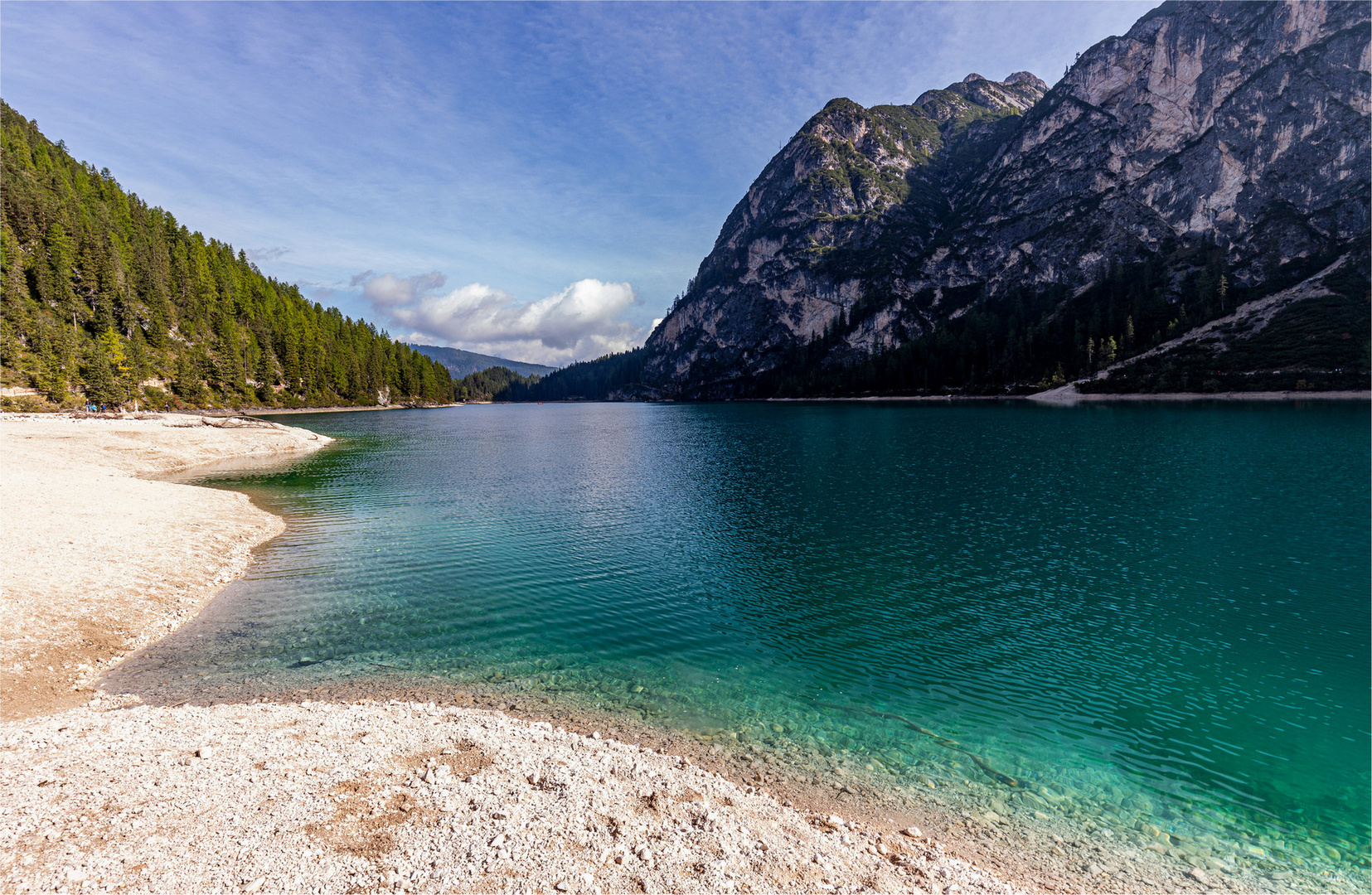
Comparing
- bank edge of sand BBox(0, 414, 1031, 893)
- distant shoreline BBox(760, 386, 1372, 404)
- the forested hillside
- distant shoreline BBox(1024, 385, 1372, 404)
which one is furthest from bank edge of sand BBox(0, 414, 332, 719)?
distant shoreline BBox(1024, 385, 1372, 404)

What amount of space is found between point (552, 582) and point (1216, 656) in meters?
26.8

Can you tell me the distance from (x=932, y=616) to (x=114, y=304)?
190567 mm

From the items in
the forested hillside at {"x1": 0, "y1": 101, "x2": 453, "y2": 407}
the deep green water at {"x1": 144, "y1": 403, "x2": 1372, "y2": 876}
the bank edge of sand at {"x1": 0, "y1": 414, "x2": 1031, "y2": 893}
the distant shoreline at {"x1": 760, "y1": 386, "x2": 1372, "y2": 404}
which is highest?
the forested hillside at {"x1": 0, "y1": 101, "x2": 453, "y2": 407}

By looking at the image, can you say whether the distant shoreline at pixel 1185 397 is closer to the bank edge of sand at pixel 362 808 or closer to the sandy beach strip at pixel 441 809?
the sandy beach strip at pixel 441 809

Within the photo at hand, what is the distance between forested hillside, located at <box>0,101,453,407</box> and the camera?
103562mm

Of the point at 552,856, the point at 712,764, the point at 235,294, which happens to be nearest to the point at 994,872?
the point at 712,764

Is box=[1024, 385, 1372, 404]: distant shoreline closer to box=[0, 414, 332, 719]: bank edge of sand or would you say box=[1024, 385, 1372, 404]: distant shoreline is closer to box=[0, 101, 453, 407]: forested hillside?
box=[0, 414, 332, 719]: bank edge of sand

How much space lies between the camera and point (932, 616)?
2308 cm

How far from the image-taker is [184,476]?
5591 cm

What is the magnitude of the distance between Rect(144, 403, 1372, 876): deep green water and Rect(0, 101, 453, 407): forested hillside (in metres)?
92.1

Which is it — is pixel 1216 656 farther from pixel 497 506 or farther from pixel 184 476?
pixel 184 476

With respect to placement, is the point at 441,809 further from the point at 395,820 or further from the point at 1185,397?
the point at 1185,397

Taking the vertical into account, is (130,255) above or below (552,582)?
above

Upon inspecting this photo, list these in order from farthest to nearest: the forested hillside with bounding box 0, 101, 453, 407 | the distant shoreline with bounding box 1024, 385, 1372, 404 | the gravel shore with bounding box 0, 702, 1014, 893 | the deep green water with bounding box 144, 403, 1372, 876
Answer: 1. the distant shoreline with bounding box 1024, 385, 1372, 404
2. the forested hillside with bounding box 0, 101, 453, 407
3. the deep green water with bounding box 144, 403, 1372, 876
4. the gravel shore with bounding box 0, 702, 1014, 893
